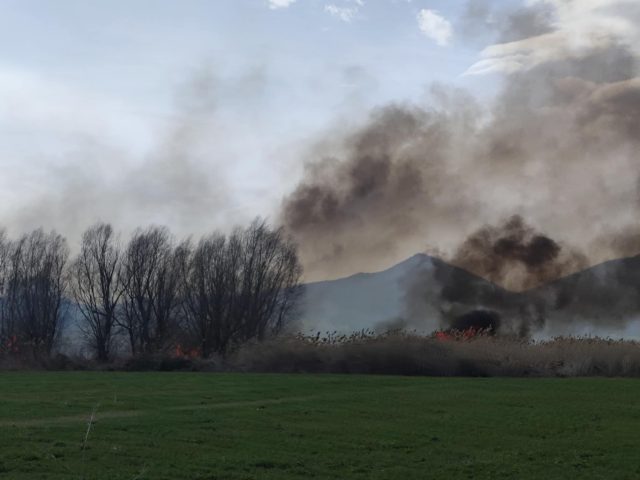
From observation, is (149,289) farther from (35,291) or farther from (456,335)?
(456,335)

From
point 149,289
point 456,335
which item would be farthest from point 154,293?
point 456,335

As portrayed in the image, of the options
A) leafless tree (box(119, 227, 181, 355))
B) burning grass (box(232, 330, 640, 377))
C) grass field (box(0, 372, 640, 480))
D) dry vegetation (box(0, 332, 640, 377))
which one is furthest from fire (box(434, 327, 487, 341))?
leafless tree (box(119, 227, 181, 355))

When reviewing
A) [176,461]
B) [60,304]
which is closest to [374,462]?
[176,461]

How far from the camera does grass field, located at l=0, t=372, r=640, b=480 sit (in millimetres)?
10766

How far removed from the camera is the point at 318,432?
13.9m

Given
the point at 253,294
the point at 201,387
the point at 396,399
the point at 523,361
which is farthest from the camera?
the point at 253,294

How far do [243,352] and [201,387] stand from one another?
11610 millimetres

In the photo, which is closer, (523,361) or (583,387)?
(583,387)

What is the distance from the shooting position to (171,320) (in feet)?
190

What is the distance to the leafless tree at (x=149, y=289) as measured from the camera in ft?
189

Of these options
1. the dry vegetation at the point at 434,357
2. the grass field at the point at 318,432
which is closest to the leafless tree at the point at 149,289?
the dry vegetation at the point at 434,357

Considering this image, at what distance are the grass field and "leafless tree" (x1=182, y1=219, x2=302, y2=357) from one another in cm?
3151

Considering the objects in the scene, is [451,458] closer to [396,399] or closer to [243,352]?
[396,399]

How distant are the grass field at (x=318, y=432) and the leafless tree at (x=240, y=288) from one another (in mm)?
31515
